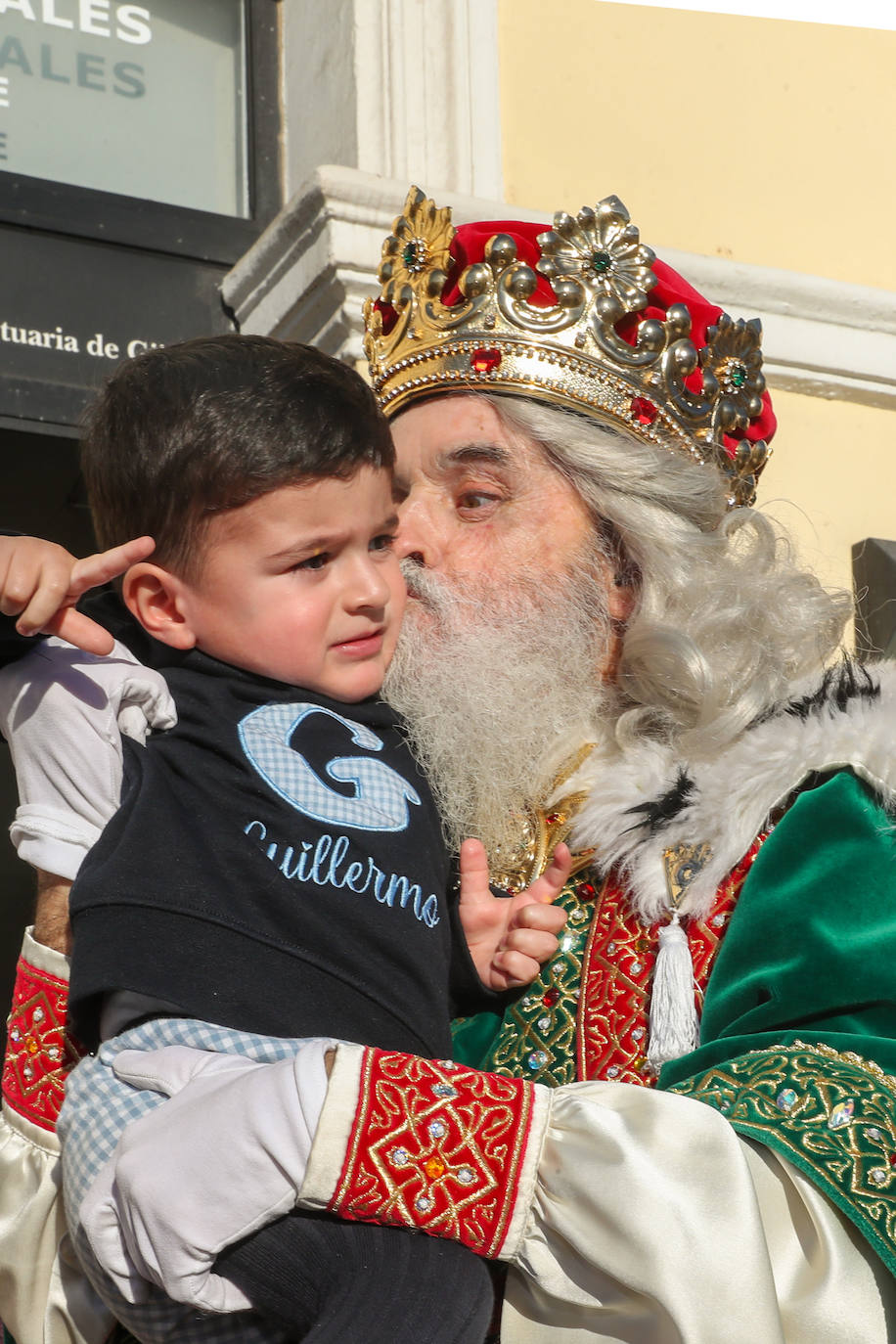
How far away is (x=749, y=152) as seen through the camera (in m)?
3.79

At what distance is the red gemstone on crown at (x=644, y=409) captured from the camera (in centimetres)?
247

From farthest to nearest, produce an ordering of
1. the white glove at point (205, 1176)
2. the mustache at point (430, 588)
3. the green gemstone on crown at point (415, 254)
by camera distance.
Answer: the green gemstone on crown at point (415, 254) < the mustache at point (430, 588) < the white glove at point (205, 1176)

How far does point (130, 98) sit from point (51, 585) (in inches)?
88.7

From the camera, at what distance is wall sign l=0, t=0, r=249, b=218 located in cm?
328

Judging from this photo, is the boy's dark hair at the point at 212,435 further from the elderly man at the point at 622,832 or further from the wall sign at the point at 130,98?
the wall sign at the point at 130,98

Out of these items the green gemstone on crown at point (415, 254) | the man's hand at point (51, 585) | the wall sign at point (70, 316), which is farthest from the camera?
the wall sign at point (70, 316)

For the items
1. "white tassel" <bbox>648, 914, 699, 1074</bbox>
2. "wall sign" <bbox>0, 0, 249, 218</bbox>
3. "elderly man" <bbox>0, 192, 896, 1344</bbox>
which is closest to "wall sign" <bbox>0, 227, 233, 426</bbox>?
"wall sign" <bbox>0, 0, 249, 218</bbox>

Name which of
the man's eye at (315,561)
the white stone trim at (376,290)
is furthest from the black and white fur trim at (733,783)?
the white stone trim at (376,290)

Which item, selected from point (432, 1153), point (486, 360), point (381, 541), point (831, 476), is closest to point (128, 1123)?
point (432, 1153)

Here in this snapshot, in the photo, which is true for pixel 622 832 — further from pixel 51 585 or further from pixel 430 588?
pixel 51 585

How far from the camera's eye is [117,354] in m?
3.26

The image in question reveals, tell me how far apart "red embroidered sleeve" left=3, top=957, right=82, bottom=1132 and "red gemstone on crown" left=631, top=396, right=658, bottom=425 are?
1.35 metres

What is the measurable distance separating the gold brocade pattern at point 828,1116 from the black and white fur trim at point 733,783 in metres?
0.32

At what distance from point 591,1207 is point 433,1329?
18 cm
